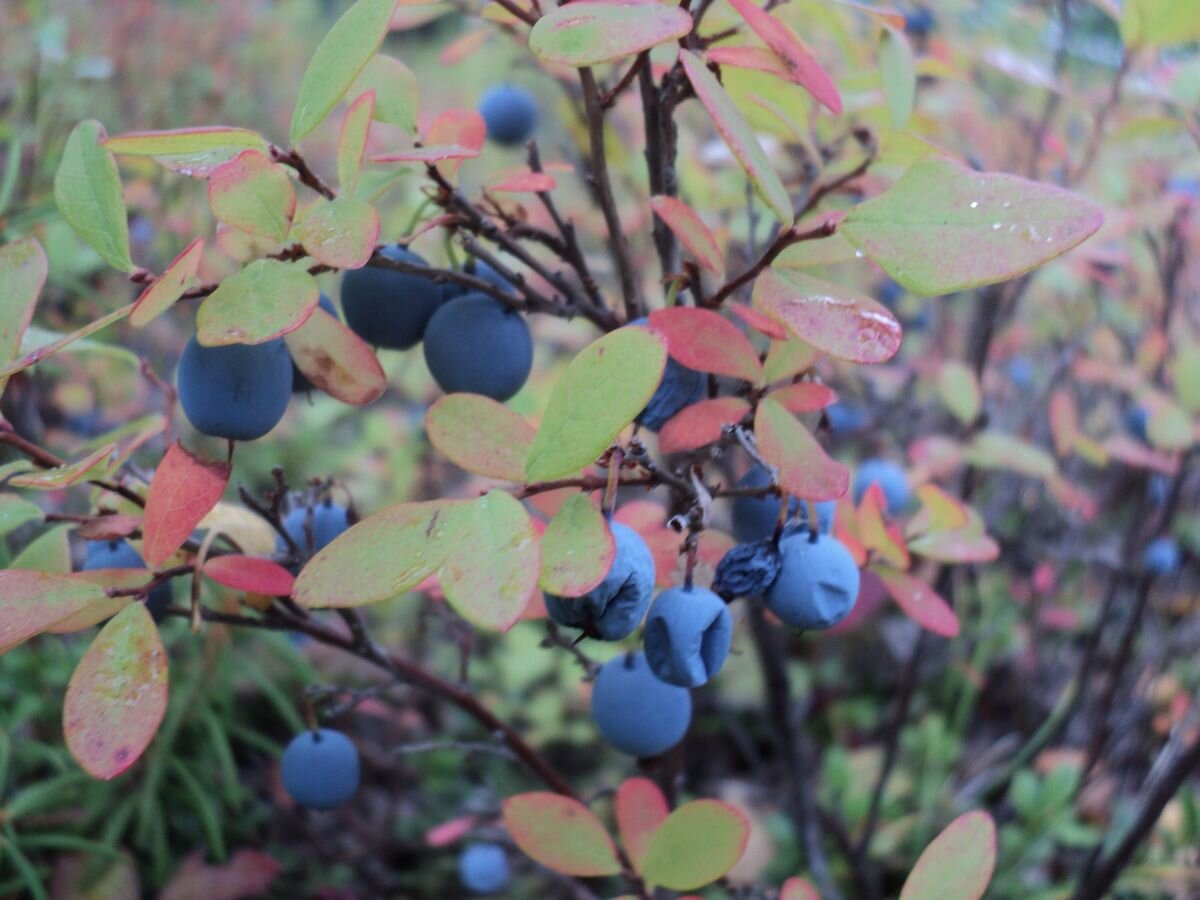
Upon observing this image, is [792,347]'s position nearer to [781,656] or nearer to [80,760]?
[80,760]

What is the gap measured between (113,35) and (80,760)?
2.55m

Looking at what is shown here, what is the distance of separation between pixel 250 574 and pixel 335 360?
142 mm

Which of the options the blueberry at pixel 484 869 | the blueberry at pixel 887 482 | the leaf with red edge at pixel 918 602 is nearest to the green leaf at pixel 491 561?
the leaf with red edge at pixel 918 602


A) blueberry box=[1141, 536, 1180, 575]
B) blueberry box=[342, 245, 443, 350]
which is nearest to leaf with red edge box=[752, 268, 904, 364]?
blueberry box=[342, 245, 443, 350]

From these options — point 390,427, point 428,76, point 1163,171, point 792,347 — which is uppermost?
point 792,347

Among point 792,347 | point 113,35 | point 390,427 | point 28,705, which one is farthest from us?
point 113,35

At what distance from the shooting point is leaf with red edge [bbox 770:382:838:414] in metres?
0.62

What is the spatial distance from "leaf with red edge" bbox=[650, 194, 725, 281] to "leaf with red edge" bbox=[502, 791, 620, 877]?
1.22ft

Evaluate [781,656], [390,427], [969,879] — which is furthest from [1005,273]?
[390,427]

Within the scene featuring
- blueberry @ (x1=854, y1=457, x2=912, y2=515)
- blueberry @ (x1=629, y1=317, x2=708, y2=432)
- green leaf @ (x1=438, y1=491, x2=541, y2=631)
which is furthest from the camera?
blueberry @ (x1=854, y1=457, x2=912, y2=515)

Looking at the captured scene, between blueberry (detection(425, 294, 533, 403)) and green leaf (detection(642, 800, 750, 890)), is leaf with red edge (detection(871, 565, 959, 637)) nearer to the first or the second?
green leaf (detection(642, 800, 750, 890))

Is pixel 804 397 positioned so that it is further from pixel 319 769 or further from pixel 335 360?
pixel 319 769

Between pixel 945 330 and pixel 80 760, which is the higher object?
pixel 80 760

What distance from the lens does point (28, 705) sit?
1119mm
